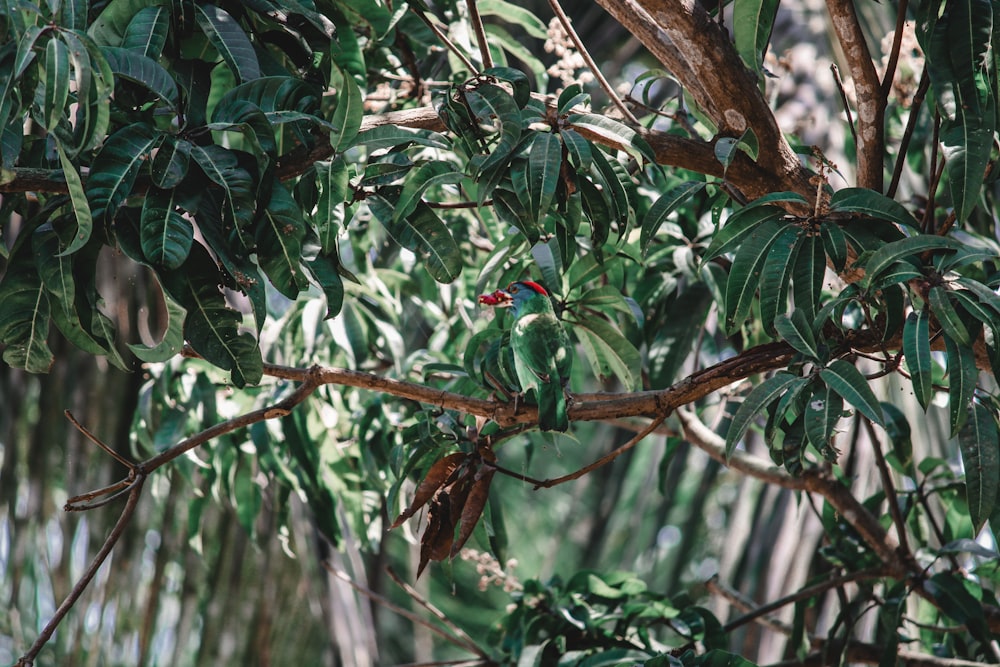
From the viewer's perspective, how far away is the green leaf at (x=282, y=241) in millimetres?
1397

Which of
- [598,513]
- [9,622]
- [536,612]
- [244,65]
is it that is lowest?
[9,622]

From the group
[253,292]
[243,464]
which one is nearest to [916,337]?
[253,292]

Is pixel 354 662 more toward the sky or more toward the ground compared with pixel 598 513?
more toward the ground

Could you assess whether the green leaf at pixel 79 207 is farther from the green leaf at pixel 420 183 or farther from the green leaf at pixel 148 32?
the green leaf at pixel 420 183

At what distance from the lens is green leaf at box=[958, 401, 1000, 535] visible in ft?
4.46

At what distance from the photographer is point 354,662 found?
2.89m

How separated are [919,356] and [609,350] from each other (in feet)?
2.09

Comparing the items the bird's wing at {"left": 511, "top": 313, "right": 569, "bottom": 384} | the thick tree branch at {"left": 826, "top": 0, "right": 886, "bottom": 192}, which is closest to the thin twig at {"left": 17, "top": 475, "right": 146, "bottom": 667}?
the bird's wing at {"left": 511, "top": 313, "right": 569, "bottom": 384}

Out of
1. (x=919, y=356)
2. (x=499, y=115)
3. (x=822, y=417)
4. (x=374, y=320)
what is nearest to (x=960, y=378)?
(x=919, y=356)

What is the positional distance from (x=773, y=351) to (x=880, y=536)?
76cm

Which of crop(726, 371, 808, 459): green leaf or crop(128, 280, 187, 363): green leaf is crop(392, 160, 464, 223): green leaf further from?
crop(726, 371, 808, 459): green leaf

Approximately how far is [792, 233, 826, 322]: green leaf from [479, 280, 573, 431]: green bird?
0.42 meters

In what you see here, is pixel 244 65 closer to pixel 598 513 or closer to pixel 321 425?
pixel 321 425

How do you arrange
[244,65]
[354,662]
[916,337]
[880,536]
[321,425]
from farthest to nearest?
[354,662], [321,425], [880,536], [244,65], [916,337]
